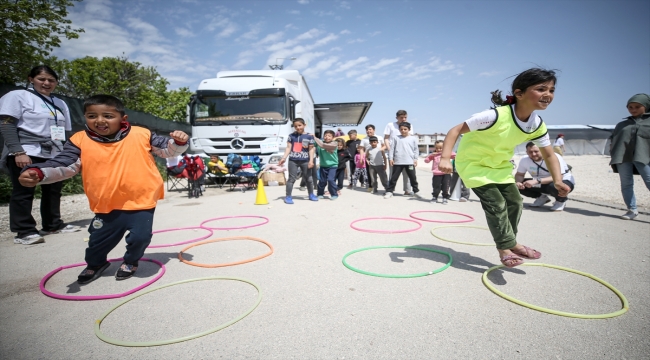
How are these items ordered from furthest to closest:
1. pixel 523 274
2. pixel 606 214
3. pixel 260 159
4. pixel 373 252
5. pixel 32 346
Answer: pixel 260 159, pixel 606 214, pixel 373 252, pixel 523 274, pixel 32 346

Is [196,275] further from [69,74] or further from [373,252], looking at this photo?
[69,74]

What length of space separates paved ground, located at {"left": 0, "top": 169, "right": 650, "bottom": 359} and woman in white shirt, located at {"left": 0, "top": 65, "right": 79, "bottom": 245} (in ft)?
1.55

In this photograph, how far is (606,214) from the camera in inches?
247

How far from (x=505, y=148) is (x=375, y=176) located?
6.77 m

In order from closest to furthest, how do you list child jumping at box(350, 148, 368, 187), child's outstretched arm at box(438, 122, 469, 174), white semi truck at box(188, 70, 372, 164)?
child's outstretched arm at box(438, 122, 469, 174) → white semi truck at box(188, 70, 372, 164) → child jumping at box(350, 148, 368, 187)

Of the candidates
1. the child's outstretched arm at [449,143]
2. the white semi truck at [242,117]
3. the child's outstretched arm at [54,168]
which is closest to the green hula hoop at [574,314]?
the child's outstretched arm at [449,143]

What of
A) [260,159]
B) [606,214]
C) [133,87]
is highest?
[133,87]

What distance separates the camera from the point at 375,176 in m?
10.0

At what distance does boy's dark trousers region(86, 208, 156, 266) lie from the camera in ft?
10.1

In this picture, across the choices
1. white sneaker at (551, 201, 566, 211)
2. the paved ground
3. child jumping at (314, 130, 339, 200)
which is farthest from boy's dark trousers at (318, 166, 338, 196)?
white sneaker at (551, 201, 566, 211)

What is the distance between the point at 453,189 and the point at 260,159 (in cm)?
642

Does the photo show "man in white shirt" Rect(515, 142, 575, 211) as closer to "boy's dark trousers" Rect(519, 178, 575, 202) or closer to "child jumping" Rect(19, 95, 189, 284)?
"boy's dark trousers" Rect(519, 178, 575, 202)

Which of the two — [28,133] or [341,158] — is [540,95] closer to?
[28,133]

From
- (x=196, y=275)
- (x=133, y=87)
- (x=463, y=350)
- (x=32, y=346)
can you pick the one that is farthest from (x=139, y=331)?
(x=133, y=87)
